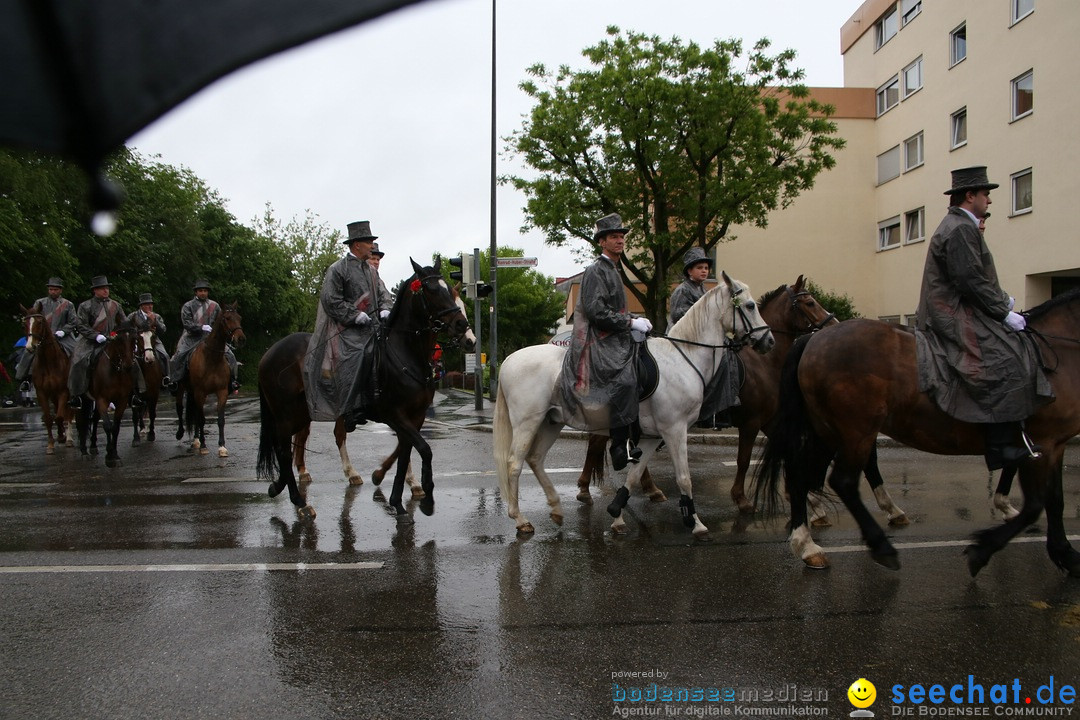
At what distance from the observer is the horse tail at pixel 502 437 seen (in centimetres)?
677

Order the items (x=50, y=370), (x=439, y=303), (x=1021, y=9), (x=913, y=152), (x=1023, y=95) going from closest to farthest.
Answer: (x=439, y=303) → (x=50, y=370) → (x=1021, y=9) → (x=1023, y=95) → (x=913, y=152)

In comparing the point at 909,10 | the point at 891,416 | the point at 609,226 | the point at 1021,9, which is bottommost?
the point at 891,416

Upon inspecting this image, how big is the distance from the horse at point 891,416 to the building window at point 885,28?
29114mm

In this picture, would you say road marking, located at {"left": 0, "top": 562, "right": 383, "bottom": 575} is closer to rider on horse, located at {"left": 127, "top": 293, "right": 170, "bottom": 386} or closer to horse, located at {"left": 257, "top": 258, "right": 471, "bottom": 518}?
horse, located at {"left": 257, "top": 258, "right": 471, "bottom": 518}

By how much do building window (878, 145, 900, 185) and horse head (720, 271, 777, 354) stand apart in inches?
1067

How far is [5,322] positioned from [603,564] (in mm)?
26271

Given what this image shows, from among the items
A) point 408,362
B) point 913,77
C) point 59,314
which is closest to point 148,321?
point 59,314

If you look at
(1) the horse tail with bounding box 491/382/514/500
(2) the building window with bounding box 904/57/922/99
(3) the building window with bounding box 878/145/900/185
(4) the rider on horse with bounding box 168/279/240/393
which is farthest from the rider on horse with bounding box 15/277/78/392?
(3) the building window with bounding box 878/145/900/185

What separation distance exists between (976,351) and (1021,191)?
20.7 metres

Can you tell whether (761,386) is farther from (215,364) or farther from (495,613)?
(215,364)

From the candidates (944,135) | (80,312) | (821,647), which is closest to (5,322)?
(80,312)

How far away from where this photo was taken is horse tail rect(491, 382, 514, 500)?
6.77 metres

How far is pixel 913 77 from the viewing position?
28641mm

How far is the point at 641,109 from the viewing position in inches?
864
